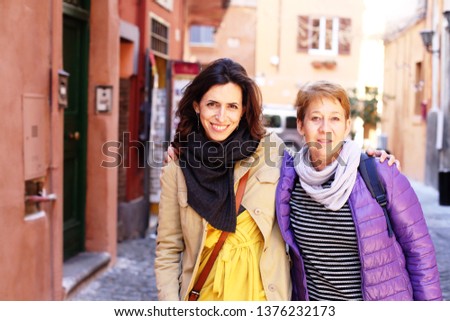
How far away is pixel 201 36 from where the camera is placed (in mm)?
29469

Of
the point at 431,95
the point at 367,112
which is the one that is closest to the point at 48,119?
the point at 431,95

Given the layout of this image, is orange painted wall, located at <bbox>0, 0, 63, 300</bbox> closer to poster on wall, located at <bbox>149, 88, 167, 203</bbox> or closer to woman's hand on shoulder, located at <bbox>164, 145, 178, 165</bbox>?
woman's hand on shoulder, located at <bbox>164, 145, 178, 165</bbox>

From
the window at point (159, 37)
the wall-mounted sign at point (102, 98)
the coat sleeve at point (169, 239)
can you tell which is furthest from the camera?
the window at point (159, 37)

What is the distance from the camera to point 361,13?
27.0 meters

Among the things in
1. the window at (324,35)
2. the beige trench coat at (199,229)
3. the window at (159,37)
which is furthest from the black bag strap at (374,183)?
the window at (324,35)

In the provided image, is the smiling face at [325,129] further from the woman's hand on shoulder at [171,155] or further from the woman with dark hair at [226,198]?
the woman's hand on shoulder at [171,155]

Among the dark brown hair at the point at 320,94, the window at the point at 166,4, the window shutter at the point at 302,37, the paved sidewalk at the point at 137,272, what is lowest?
the paved sidewalk at the point at 137,272

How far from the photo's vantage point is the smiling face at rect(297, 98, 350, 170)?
8.93 ft

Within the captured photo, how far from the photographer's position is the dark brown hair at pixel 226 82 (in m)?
2.74

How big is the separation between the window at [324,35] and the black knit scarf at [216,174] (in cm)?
2456

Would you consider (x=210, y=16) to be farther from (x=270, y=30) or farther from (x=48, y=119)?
(x=48, y=119)

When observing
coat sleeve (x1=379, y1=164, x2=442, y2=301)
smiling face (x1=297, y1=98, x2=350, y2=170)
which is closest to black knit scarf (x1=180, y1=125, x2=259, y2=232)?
smiling face (x1=297, y1=98, x2=350, y2=170)

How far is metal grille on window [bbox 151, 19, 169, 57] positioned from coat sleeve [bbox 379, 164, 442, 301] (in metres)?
7.53
